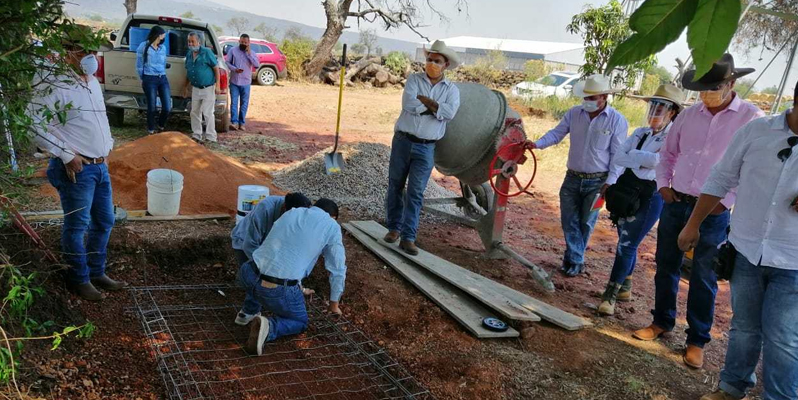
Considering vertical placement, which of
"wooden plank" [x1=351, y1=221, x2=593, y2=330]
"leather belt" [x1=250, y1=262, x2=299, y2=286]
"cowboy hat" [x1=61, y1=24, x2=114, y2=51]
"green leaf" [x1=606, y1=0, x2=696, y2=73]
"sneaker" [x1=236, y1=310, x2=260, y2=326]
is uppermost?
"green leaf" [x1=606, y1=0, x2=696, y2=73]

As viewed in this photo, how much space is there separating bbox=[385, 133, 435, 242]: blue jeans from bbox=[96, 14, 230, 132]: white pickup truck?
4.69 m

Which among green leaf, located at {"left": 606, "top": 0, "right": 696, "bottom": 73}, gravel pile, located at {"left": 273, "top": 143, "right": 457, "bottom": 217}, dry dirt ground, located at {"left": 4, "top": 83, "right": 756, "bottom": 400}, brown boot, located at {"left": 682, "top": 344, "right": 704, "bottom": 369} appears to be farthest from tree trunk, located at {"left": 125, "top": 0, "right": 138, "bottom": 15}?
green leaf, located at {"left": 606, "top": 0, "right": 696, "bottom": 73}

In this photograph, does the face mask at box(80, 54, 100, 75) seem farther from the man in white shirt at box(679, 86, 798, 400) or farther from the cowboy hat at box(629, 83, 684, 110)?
the cowboy hat at box(629, 83, 684, 110)

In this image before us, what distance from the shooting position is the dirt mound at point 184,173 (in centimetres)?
552

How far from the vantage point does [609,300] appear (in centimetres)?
431

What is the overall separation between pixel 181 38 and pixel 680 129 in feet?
25.0

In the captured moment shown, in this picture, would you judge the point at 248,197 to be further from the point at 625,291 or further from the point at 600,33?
the point at 600,33

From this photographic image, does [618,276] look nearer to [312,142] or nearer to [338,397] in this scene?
[338,397]

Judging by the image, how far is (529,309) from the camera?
3.99 metres

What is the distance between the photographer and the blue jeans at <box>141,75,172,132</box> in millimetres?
7832

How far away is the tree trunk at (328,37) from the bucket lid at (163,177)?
15.1m

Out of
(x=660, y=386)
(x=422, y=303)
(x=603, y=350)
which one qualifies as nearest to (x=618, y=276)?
(x=603, y=350)

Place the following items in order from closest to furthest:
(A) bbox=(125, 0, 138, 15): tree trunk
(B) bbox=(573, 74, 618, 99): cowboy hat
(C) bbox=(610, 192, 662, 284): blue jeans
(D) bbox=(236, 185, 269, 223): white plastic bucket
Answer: (C) bbox=(610, 192, 662, 284): blue jeans < (B) bbox=(573, 74, 618, 99): cowboy hat < (D) bbox=(236, 185, 269, 223): white plastic bucket < (A) bbox=(125, 0, 138, 15): tree trunk

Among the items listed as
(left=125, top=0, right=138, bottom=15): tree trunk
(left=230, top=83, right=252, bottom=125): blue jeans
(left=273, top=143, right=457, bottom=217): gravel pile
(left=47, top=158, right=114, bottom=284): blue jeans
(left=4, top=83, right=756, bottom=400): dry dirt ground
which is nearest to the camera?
(left=4, top=83, right=756, bottom=400): dry dirt ground
